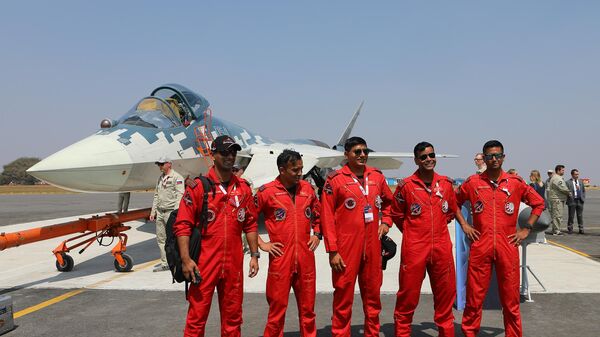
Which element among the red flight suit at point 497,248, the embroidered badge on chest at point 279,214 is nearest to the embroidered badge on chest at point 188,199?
the embroidered badge on chest at point 279,214

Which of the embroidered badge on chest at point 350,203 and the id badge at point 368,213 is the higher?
the embroidered badge on chest at point 350,203

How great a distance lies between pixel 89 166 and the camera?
7.26 meters

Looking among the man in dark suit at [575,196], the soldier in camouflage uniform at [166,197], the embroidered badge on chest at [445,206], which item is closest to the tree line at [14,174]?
the soldier in camouflage uniform at [166,197]

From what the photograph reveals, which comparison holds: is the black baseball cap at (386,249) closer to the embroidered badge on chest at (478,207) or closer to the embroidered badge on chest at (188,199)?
the embroidered badge on chest at (478,207)

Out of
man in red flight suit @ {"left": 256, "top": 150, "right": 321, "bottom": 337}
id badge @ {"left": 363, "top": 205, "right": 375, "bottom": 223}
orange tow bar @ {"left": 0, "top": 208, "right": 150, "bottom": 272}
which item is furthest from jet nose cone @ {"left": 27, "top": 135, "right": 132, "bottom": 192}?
id badge @ {"left": 363, "top": 205, "right": 375, "bottom": 223}

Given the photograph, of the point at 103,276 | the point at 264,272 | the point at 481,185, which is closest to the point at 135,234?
the point at 103,276

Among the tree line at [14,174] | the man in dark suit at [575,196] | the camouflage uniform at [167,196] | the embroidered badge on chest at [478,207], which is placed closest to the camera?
the embroidered badge on chest at [478,207]

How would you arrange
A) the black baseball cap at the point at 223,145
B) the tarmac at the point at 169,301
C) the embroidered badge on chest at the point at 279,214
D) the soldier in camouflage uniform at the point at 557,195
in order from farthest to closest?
1. the soldier in camouflage uniform at the point at 557,195
2. the tarmac at the point at 169,301
3. the embroidered badge on chest at the point at 279,214
4. the black baseball cap at the point at 223,145

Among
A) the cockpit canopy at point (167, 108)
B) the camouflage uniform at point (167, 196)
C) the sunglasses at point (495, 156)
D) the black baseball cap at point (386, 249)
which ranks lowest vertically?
the black baseball cap at point (386, 249)

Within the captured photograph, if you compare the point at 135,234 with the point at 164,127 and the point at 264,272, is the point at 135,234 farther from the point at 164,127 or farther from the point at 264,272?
the point at 264,272

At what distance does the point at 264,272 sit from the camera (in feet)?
24.8

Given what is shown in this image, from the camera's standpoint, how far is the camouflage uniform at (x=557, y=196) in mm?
12320

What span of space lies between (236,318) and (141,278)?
13.3ft

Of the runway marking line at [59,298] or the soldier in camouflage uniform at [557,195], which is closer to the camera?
the runway marking line at [59,298]
